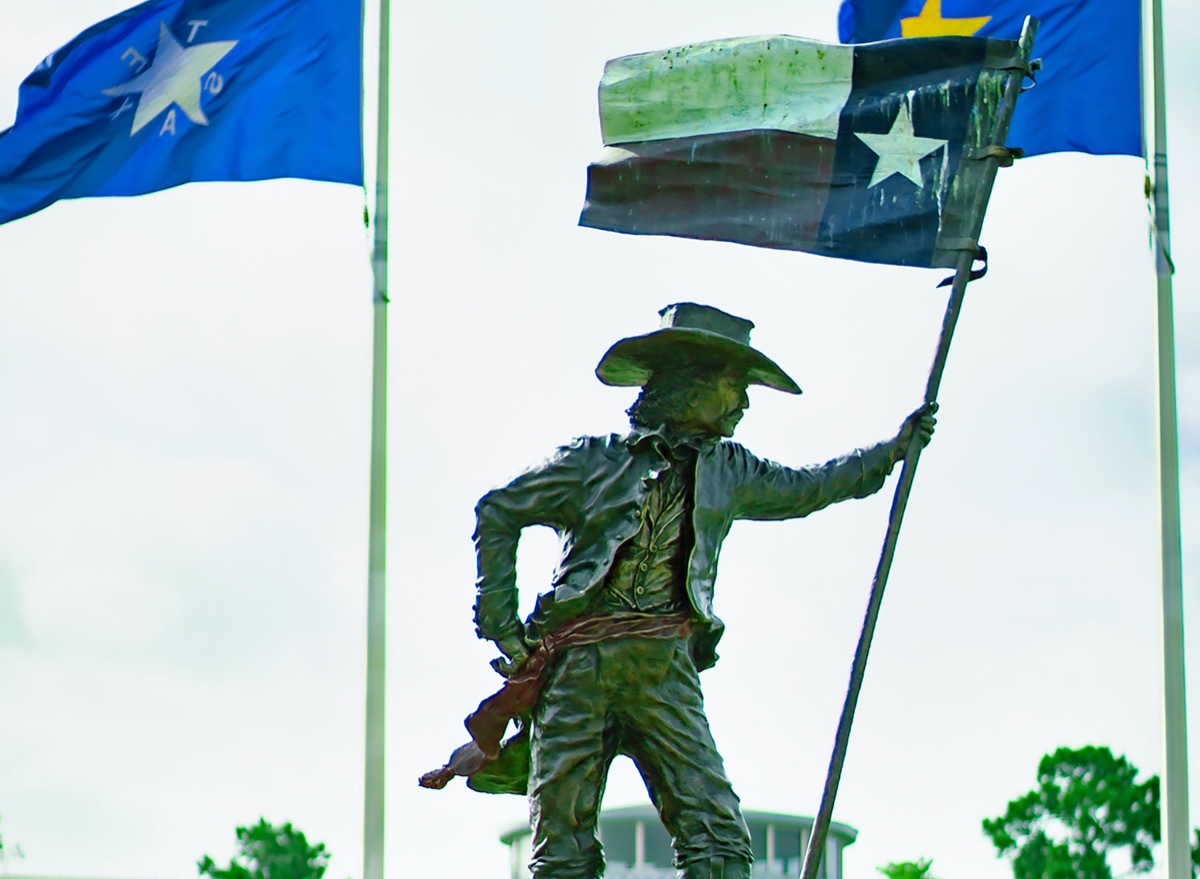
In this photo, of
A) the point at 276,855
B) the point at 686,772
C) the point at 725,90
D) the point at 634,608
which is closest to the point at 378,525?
the point at 725,90

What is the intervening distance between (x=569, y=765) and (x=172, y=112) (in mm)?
7082

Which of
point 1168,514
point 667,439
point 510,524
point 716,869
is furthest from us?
point 1168,514

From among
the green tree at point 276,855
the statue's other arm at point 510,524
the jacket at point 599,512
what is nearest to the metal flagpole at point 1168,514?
the jacket at point 599,512

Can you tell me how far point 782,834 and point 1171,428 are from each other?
15.7 meters

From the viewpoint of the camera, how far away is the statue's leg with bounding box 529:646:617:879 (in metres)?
10.2

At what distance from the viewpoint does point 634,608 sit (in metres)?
10.3

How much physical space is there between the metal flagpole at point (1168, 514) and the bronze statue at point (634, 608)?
535 centimetres

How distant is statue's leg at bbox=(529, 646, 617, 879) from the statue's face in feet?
2.94

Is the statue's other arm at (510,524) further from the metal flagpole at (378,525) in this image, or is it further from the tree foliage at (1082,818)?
the tree foliage at (1082,818)

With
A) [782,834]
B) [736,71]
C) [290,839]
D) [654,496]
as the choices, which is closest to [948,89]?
[736,71]

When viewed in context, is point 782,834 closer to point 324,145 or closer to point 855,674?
point 324,145

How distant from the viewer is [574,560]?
1038 cm

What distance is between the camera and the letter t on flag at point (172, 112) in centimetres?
1622

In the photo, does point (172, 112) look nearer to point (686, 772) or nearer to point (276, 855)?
point (686, 772)
